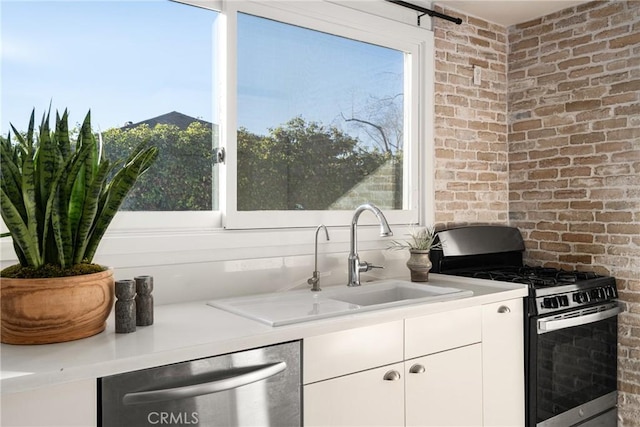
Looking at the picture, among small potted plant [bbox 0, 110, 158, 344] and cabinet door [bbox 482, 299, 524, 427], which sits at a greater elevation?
small potted plant [bbox 0, 110, 158, 344]

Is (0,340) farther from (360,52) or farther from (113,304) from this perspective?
(360,52)

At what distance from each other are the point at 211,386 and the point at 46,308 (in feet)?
1.64

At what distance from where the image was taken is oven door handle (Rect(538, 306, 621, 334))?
2387mm

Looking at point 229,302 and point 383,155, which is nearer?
point 229,302

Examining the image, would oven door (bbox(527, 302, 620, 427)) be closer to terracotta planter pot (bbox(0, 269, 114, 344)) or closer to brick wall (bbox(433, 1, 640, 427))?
brick wall (bbox(433, 1, 640, 427))

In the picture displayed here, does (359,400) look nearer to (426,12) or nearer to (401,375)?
(401,375)

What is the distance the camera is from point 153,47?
2.08 metres

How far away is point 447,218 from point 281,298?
133 centimetres

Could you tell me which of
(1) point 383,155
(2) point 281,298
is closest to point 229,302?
(2) point 281,298

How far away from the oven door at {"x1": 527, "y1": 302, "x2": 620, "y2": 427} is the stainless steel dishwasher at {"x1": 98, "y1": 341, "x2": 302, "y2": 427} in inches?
53.0

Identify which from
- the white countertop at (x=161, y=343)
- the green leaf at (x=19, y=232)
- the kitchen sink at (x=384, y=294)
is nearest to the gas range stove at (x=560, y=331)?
the kitchen sink at (x=384, y=294)

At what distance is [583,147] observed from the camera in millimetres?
2971

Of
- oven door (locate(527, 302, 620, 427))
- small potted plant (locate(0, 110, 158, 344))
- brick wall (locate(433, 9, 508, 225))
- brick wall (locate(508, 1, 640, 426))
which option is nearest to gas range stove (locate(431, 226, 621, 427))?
oven door (locate(527, 302, 620, 427))

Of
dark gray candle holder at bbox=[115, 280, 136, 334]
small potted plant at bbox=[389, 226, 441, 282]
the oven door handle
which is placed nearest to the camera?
dark gray candle holder at bbox=[115, 280, 136, 334]
